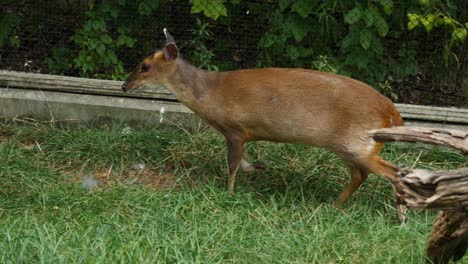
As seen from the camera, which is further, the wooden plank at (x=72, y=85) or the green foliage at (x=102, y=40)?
the green foliage at (x=102, y=40)

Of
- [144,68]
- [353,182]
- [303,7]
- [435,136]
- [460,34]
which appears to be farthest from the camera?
[303,7]

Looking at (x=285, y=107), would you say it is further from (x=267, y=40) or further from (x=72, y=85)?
(x=72, y=85)

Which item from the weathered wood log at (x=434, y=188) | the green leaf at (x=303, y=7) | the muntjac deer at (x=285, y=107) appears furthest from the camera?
the green leaf at (x=303, y=7)

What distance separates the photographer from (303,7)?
26.1 ft

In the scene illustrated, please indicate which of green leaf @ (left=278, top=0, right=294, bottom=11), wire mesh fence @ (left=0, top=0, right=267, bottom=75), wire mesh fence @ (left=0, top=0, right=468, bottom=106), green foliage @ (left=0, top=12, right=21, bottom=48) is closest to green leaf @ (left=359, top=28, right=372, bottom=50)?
wire mesh fence @ (left=0, top=0, right=468, bottom=106)

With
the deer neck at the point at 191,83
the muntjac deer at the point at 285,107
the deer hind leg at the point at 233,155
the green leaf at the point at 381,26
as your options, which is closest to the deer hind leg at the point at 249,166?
the muntjac deer at the point at 285,107

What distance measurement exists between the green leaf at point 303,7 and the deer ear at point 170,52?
1333 mm

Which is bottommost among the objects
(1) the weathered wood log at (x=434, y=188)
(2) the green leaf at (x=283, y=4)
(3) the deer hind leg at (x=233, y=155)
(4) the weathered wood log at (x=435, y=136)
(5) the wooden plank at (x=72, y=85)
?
(5) the wooden plank at (x=72, y=85)

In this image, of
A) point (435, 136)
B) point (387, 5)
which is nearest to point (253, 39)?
point (387, 5)

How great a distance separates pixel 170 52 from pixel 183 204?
4.75ft

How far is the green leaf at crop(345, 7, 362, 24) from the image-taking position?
7805mm

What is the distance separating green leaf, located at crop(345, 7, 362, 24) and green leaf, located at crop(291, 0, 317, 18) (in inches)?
13.5

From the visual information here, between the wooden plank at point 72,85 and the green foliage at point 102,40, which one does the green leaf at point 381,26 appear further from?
the green foliage at point 102,40

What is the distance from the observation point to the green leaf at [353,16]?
780 cm
